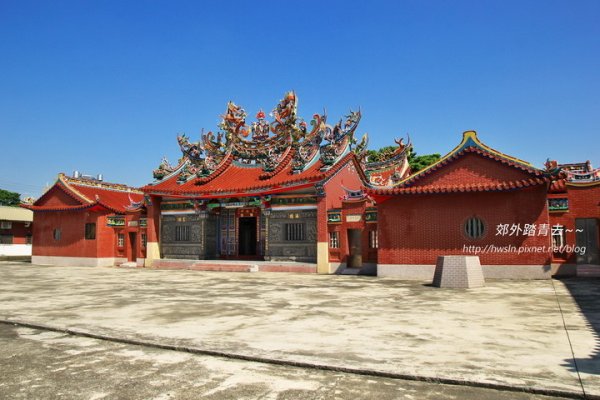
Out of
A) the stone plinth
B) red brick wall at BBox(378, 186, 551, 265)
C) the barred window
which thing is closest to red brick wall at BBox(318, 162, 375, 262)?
red brick wall at BBox(378, 186, 551, 265)

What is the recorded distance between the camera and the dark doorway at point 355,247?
20.2 m

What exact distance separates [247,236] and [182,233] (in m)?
3.76

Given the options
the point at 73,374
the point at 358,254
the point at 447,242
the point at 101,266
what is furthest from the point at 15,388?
the point at 101,266

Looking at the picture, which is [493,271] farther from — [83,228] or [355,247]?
[83,228]

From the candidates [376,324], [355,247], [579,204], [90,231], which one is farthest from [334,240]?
[90,231]

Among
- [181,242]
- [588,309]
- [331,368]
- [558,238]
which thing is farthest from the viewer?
[181,242]

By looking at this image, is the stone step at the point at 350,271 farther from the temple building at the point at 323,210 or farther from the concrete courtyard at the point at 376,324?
the concrete courtyard at the point at 376,324

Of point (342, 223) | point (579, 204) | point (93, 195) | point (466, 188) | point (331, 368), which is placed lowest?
point (331, 368)

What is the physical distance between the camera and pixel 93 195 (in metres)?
29.7

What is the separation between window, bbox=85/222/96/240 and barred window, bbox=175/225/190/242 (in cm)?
572

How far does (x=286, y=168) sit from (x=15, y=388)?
1972 centimetres

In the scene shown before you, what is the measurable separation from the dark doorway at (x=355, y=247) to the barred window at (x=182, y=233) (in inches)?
393

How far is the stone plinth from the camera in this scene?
12891mm

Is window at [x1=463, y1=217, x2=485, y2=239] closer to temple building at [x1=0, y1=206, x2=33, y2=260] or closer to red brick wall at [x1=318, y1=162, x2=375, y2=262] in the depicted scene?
red brick wall at [x1=318, y1=162, x2=375, y2=262]
